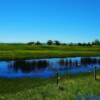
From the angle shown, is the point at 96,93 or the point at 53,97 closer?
the point at 53,97

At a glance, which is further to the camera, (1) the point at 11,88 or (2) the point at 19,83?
(2) the point at 19,83

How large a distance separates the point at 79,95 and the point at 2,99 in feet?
20.8

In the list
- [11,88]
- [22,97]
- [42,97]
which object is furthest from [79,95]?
[11,88]

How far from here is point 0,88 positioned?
3173 centimetres

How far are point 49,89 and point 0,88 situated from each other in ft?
23.8

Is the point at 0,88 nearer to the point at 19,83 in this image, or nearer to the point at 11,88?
the point at 11,88

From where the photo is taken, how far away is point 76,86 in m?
28.2

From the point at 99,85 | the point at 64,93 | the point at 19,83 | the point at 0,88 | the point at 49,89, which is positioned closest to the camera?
the point at 64,93

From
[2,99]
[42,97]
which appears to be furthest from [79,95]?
[2,99]

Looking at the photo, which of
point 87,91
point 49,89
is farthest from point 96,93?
point 49,89

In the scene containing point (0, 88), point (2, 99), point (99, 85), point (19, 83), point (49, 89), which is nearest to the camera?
point (2, 99)

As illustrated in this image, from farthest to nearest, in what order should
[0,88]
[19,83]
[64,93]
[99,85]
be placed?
[19,83] → [0,88] → [99,85] → [64,93]

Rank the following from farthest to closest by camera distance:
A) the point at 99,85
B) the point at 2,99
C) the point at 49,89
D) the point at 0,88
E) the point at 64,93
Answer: the point at 0,88 < the point at 99,85 < the point at 49,89 < the point at 64,93 < the point at 2,99

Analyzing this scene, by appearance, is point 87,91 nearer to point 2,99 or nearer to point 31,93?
point 31,93
